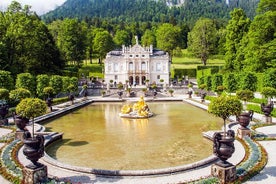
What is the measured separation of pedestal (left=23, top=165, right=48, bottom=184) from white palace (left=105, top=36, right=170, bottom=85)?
54.1m

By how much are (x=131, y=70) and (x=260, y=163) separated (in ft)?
176

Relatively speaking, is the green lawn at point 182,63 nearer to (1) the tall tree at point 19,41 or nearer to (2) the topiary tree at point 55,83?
(1) the tall tree at point 19,41

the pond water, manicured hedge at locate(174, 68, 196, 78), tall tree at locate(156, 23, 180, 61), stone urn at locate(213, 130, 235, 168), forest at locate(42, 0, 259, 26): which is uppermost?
forest at locate(42, 0, 259, 26)

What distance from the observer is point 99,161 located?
10.7 m

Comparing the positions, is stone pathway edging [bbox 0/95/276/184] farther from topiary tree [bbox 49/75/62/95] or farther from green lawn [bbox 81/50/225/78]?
green lawn [bbox 81/50/225/78]

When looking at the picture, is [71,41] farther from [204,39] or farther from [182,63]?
[204,39]

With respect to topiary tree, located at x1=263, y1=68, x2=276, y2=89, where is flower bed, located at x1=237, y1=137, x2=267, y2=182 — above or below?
below

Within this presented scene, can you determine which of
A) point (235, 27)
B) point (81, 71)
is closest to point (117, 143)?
point (235, 27)

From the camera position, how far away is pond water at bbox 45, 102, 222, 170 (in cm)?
1066

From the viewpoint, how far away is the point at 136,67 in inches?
2466

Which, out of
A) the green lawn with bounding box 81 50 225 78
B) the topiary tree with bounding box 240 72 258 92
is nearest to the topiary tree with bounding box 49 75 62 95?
the topiary tree with bounding box 240 72 258 92

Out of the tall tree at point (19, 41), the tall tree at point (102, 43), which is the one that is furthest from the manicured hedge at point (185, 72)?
the tall tree at point (19, 41)

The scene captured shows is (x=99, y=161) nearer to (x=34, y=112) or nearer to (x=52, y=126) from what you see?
(x=34, y=112)

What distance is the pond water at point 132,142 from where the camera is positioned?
35.0ft
